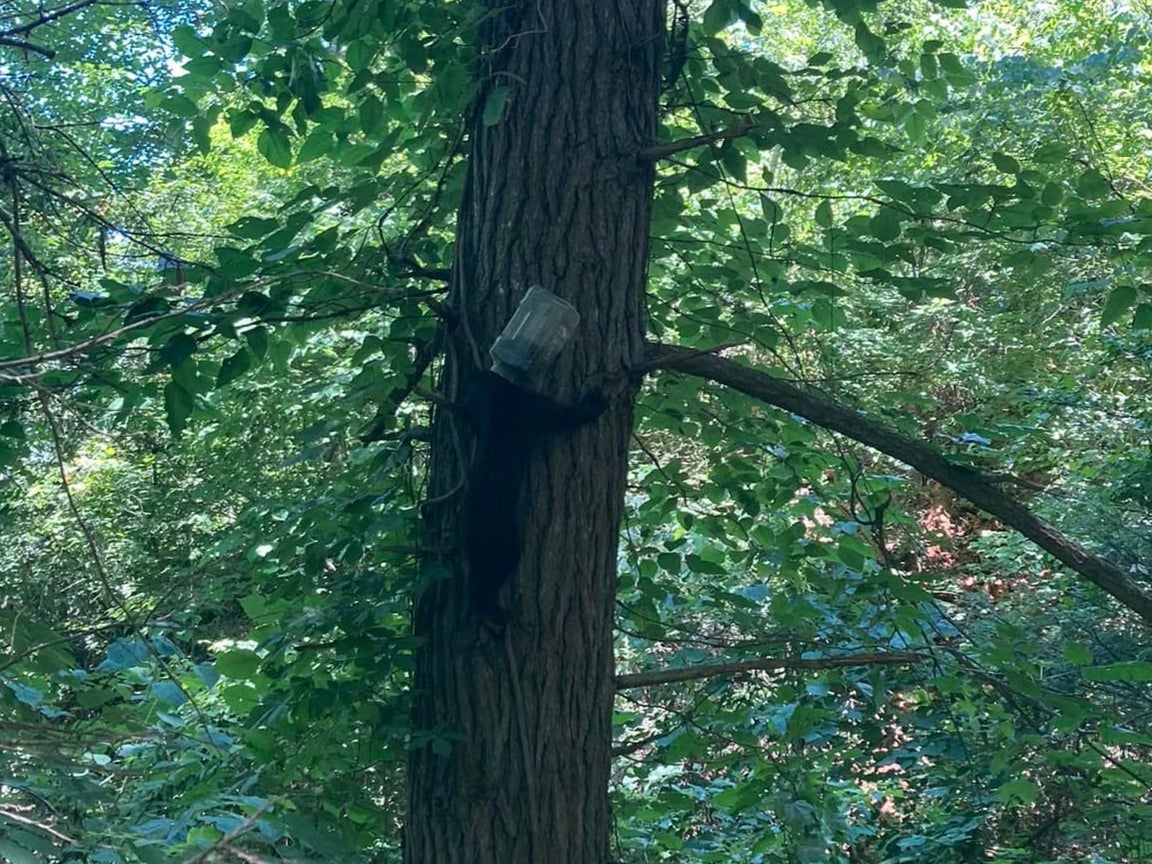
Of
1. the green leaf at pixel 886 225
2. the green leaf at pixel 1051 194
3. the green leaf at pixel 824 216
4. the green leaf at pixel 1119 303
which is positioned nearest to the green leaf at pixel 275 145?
the green leaf at pixel 824 216

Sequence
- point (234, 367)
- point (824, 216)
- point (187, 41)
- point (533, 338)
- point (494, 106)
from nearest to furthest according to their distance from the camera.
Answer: point (533, 338)
point (494, 106)
point (234, 367)
point (187, 41)
point (824, 216)

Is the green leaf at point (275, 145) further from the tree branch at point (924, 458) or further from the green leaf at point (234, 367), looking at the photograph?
the tree branch at point (924, 458)

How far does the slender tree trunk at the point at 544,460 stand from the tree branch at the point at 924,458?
0.40 ft

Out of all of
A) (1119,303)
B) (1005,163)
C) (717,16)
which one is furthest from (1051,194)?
(717,16)

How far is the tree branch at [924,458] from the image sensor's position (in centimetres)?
193

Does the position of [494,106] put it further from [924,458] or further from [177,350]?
[924,458]

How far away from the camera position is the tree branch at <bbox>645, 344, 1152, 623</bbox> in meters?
1.93

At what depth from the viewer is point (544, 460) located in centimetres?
199

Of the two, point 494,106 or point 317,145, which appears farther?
point 317,145

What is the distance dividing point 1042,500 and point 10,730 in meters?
5.79

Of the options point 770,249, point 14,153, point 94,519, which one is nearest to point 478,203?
point 770,249

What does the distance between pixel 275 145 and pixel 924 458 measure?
1.67 metres

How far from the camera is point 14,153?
2.58 meters

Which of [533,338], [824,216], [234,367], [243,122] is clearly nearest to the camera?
[533,338]
